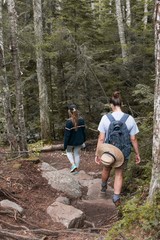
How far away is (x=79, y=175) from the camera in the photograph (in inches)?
372

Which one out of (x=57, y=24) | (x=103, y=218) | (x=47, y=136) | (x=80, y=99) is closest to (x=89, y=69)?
(x=80, y=99)

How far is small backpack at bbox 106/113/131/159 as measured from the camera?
242 inches

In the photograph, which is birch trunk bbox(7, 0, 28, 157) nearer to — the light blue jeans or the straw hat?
the light blue jeans

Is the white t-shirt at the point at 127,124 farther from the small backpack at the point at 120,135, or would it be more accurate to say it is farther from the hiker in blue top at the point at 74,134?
the hiker in blue top at the point at 74,134

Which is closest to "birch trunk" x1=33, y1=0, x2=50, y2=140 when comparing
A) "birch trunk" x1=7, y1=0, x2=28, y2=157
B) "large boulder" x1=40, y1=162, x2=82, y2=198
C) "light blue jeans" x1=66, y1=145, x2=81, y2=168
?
"birch trunk" x1=7, y1=0, x2=28, y2=157

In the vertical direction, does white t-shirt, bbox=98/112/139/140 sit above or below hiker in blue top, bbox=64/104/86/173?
above

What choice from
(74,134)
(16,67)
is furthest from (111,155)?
(16,67)

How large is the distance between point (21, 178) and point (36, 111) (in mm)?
10554

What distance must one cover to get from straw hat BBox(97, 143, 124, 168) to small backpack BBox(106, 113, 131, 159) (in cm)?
11

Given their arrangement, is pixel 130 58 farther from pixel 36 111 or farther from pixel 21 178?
pixel 21 178

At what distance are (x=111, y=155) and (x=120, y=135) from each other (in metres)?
0.41

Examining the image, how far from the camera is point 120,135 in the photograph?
6.17 m

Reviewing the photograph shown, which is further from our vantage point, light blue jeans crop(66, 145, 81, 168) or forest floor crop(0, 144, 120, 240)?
light blue jeans crop(66, 145, 81, 168)

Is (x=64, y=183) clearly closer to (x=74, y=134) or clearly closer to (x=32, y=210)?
(x=32, y=210)
